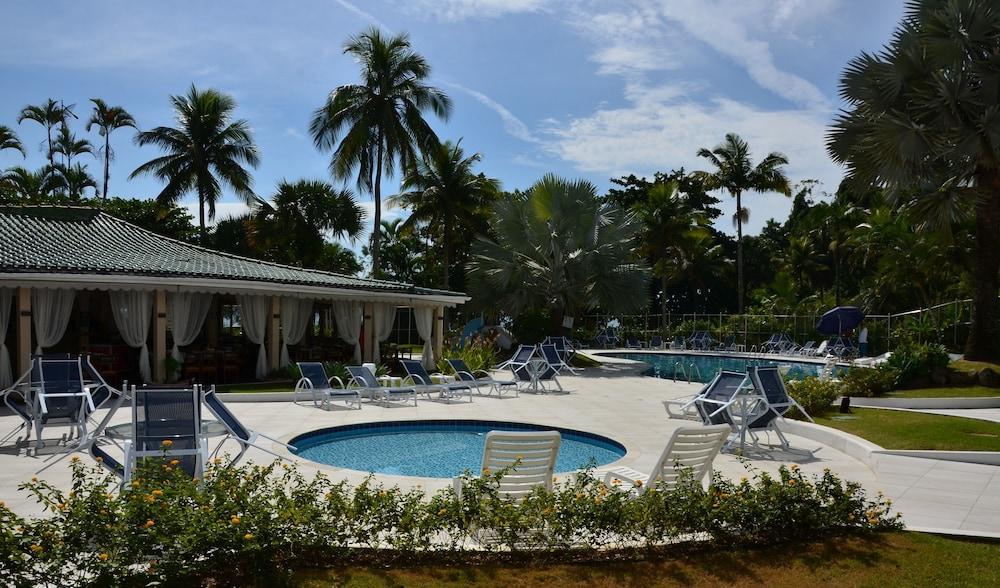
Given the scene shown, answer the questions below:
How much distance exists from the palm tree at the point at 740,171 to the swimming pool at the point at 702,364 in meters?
7.39

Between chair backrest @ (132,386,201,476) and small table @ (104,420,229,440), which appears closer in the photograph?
chair backrest @ (132,386,201,476)

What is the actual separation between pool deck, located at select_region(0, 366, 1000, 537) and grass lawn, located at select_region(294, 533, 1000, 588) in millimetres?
978

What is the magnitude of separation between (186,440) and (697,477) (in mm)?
4533

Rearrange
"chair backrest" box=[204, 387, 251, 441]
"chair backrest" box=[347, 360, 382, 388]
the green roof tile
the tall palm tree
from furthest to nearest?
1. the tall palm tree
2. the green roof tile
3. "chair backrest" box=[347, 360, 382, 388]
4. "chair backrest" box=[204, 387, 251, 441]

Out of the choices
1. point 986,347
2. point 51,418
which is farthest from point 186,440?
point 986,347

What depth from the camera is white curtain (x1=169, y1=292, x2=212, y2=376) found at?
16.8 meters

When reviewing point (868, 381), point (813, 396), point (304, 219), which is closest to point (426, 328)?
point (304, 219)

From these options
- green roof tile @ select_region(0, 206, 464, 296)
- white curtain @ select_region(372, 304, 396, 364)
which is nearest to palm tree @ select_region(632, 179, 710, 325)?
green roof tile @ select_region(0, 206, 464, 296)

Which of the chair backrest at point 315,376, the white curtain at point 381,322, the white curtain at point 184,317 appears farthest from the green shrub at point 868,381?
the white curtain at point 184,317

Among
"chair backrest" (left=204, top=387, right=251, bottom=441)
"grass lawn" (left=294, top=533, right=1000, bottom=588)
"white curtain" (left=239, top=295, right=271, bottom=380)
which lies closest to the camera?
"grass lawn" (left=294, top=533, right=1000, bottom=588)

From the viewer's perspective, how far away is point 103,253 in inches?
701

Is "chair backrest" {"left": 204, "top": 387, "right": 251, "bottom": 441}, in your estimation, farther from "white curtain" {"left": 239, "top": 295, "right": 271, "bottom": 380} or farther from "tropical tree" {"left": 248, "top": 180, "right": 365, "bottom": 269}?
"tropical tree" {"left": 248, "top": 180, "right": 365, "bottom": 269}

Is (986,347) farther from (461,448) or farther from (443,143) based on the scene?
(443,143)

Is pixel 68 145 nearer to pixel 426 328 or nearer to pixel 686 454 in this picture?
pixel 426 328
